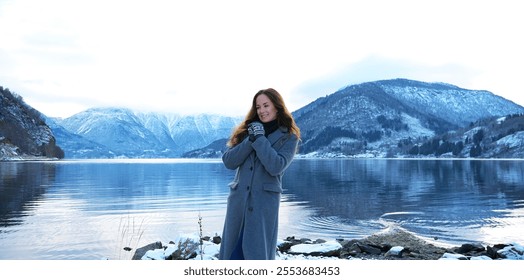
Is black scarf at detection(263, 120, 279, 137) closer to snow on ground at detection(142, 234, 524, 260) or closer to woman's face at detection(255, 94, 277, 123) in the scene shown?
woman's face at detection(255, 94, 277, 123)

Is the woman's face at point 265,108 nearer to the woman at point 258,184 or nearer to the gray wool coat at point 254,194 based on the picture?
the woman at point 258,184

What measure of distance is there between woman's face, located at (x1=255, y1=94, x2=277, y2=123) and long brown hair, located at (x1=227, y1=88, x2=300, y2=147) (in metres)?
0.04

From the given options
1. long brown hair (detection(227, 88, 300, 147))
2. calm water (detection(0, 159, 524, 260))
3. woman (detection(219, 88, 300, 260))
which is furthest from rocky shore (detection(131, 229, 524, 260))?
long brown hair (detection(227, 88, 300, 147))

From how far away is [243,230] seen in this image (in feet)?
14.6

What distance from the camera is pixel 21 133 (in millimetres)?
146500

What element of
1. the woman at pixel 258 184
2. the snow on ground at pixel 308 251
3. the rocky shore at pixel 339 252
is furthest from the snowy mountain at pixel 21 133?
the woman at pixel 258 184

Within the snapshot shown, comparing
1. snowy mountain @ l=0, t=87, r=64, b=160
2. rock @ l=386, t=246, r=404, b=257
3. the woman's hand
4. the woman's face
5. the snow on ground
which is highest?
snowy mountain @ l=0, t=87, r=64, b=160

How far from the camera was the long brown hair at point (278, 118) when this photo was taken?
Result: 441 cm

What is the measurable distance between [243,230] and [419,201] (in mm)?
26591

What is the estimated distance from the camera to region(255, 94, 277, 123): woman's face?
4402mm

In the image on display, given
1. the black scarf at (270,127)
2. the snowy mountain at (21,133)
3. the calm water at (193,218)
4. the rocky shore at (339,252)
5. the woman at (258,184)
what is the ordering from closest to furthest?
the woman at (258,184), the black scarf at (270,127), the rocky shore at (339,252), the calm water at (193,218), the snowy mountain at (21,133)

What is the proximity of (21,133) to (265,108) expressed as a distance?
16451cm
